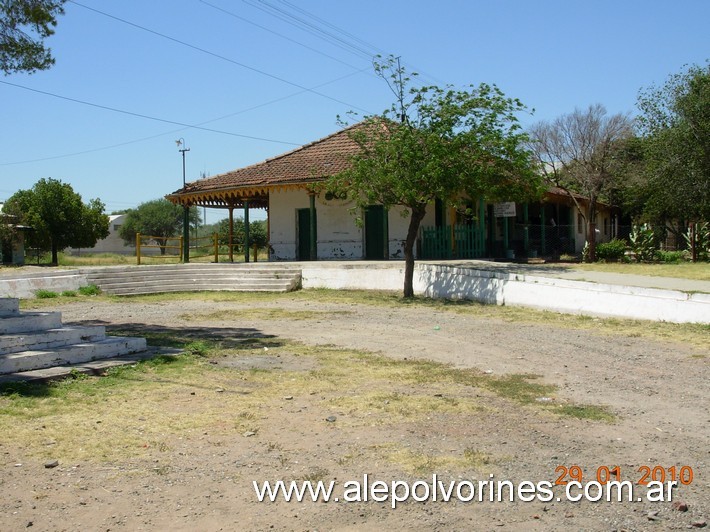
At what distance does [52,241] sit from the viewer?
43.4m

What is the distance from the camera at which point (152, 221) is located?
2837 inches

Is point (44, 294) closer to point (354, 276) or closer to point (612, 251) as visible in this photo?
point (354, 276)

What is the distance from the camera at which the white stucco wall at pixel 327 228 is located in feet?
75.4

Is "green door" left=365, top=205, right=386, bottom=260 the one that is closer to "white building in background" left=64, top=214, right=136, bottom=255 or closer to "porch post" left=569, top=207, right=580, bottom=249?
"porch post" left=569, top=207, right=580, bottom=249

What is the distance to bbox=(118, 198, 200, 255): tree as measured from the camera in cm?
A: 7144

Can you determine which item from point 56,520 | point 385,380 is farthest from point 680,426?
point 56,520

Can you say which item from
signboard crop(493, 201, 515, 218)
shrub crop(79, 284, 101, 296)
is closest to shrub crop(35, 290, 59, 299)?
shrub crop(79, 284, 101, 296)

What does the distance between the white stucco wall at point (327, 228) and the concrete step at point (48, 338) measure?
553 inches

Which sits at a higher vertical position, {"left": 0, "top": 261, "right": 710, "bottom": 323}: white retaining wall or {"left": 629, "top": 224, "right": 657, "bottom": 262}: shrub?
{"left": 629, "top": 224, "right": 657, "bottom": 262}: shrub

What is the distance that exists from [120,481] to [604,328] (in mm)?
9050

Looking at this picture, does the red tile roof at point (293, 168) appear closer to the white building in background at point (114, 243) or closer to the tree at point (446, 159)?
the tree at point (446, 159)

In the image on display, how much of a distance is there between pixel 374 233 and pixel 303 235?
274 cm

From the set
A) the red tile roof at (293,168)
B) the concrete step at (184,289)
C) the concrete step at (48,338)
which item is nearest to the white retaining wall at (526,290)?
the concrete step at (184,289)

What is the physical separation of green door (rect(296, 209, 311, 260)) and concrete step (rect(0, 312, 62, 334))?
1569cm
